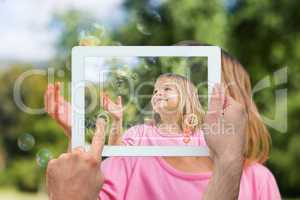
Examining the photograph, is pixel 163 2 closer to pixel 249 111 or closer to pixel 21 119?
pixel 21 119

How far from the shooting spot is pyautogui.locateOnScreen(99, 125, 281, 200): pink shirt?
135 centimetres

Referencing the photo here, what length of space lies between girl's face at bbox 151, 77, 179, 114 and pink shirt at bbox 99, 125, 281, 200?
0.14 metres

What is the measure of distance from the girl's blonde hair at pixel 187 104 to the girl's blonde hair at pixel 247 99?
0.09 meters

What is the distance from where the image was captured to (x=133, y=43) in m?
5.21

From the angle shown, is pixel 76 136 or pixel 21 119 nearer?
pixel 76 136

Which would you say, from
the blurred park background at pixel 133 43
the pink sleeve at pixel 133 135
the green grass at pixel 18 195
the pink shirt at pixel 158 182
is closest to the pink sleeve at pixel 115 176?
the pink shirt at pixel 158 182

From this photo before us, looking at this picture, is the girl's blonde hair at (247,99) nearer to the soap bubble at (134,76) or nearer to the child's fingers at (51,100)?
the soap bubble at (134,76)

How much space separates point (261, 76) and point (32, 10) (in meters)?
1.92

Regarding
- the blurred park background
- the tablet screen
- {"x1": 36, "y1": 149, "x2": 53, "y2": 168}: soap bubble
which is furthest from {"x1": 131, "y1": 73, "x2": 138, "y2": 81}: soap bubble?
the blurred park background

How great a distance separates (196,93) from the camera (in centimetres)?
125

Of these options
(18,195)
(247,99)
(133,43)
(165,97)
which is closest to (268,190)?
(247,99)

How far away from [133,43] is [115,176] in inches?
154

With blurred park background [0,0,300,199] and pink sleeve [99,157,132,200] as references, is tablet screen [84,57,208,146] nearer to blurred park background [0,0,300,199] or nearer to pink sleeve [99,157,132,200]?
pink sleeve [99,157,132,200]

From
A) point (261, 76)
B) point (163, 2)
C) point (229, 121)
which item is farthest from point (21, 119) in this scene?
point (229, 121)
